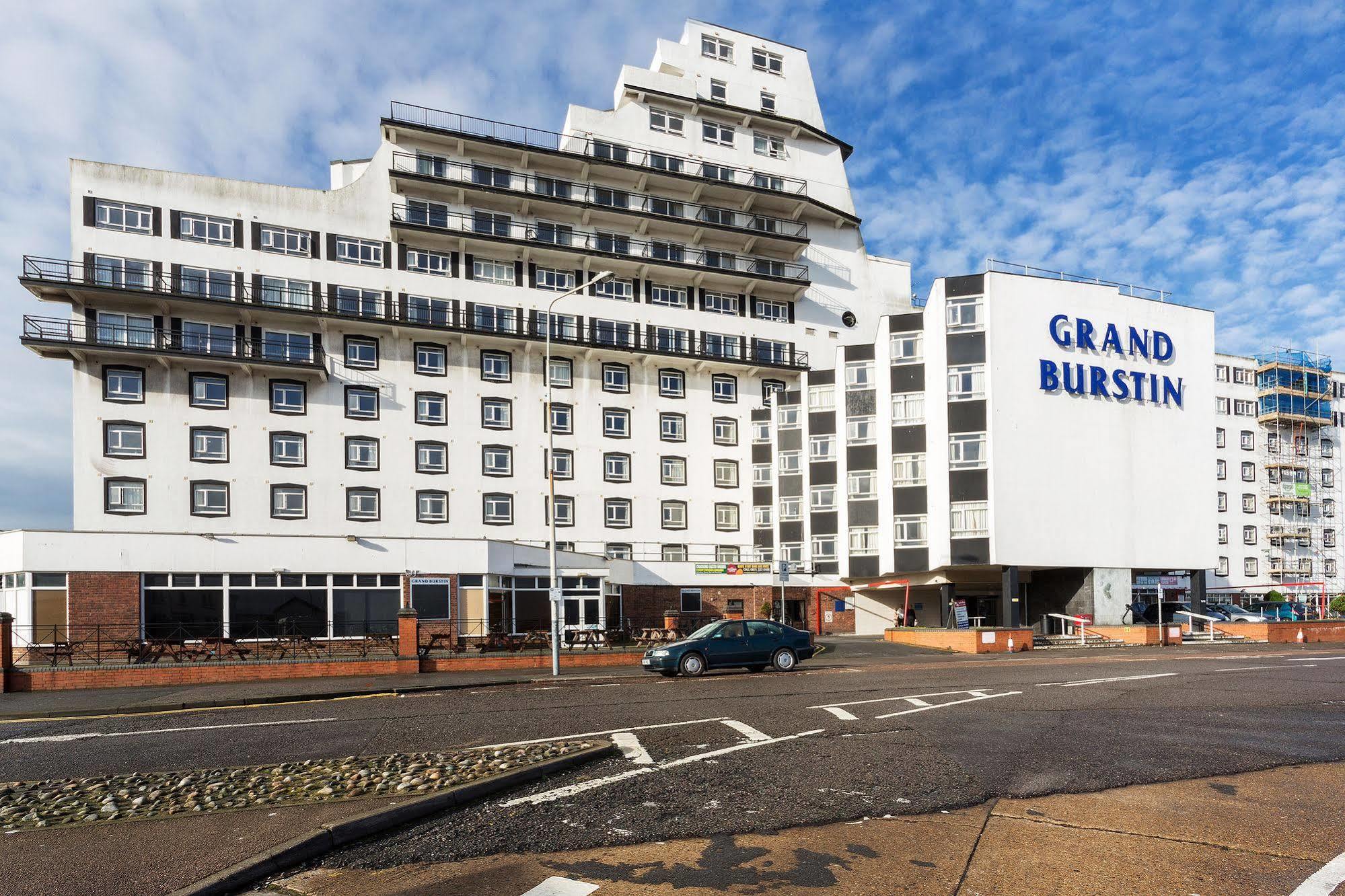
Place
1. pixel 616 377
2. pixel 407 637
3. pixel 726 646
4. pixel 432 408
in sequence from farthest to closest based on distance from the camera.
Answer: pixel 616 377, pixel 432 408, pixel 407 637, pixel 726 646

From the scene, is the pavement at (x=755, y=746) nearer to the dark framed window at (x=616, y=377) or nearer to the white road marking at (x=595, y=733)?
the white road marking at (x=595, y=733)

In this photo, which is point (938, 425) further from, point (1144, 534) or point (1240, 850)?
point (1240, 850)

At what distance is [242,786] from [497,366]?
4084 cm

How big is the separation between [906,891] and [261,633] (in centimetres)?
3134

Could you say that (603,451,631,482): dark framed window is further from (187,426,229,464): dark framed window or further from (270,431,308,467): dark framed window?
(187,426,229,464): dark framed window

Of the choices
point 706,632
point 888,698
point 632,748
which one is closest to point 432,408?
point 706,632

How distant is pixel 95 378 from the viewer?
135ft

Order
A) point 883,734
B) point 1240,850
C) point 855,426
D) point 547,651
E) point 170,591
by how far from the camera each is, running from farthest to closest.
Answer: point 855,426
point 170,591
point 547,651
point 883,734
point 1240,850

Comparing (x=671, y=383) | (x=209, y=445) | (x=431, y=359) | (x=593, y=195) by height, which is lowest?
(x=209, y=445)

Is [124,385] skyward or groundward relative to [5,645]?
skyward

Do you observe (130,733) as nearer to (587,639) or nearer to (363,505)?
(587,639)

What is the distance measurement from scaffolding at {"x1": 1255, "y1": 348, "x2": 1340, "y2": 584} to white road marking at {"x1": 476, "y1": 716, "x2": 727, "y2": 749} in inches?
3183

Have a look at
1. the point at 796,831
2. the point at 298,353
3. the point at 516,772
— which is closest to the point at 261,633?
the point at 298,353

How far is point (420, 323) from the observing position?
150 feet
